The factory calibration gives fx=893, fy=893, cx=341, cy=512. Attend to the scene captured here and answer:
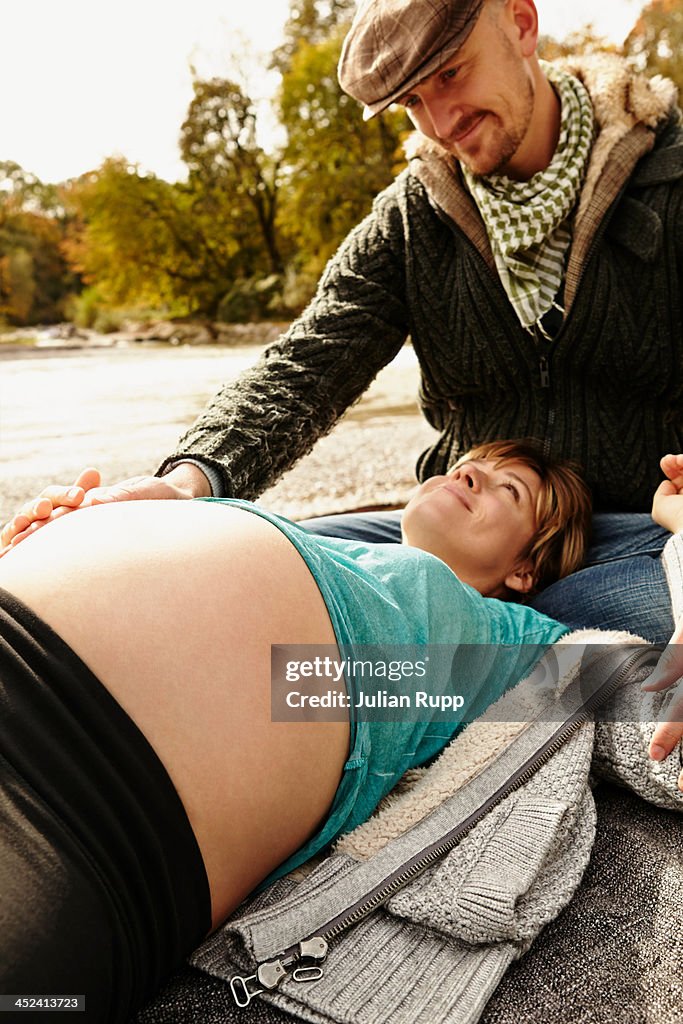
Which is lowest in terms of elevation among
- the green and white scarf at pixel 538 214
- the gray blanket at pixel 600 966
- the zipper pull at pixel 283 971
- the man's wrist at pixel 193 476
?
the gray blanket at pixel 600 966

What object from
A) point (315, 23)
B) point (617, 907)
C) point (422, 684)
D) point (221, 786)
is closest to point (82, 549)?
point (221, 786)

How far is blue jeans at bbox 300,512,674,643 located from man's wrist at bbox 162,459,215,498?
25.2 inches

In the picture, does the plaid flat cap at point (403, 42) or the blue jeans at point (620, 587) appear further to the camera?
the plaid flat cap at point (403, 42)

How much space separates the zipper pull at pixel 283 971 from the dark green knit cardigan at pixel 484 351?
0.90 metres

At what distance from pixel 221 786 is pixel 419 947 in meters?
0.30

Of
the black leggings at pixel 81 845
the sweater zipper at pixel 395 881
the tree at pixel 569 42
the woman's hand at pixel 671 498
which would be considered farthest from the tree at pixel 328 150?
the black leggings at pixel 81 845

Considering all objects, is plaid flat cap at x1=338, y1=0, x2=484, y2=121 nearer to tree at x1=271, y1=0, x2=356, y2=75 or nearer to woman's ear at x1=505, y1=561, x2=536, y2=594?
woman's ear at x1=505, y1=561, x2=536, y2=594

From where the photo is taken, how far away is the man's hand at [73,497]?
4.20 feet

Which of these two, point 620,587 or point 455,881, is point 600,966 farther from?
point 620,587

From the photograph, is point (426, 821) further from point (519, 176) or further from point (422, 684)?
point (519, 176)

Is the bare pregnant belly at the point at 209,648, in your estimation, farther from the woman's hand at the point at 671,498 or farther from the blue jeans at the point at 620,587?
the woman's hand at the point at 671,498

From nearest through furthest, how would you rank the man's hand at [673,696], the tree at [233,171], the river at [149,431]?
the man's hand at [673,696], the river at [149,431], the tree at [233,171]

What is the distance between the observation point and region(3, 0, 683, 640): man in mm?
1774

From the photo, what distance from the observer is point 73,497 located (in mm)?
1293
